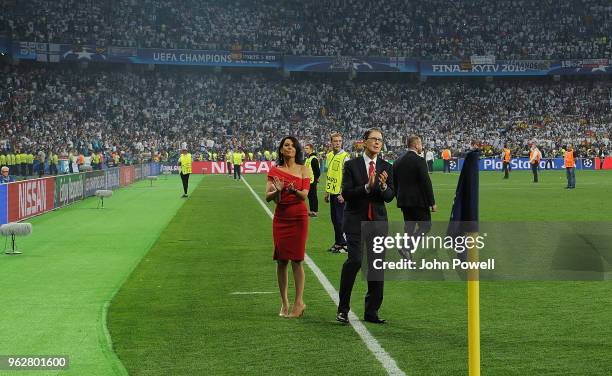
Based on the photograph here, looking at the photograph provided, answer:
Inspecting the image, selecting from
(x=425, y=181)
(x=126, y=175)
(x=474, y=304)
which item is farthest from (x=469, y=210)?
(x=126, y=175)

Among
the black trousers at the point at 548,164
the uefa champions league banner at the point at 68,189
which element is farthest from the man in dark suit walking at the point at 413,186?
the black trousers at the point at 548,164

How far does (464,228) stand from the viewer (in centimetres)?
490

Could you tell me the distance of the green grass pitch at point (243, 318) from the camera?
24.4 ft

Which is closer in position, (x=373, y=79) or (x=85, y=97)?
(x=85, y=97)

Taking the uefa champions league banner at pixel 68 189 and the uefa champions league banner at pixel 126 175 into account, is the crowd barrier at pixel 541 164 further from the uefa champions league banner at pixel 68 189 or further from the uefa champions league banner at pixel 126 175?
the uefa champions league banner at pixel 68 189

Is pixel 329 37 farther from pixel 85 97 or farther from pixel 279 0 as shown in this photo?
pixel 85 97

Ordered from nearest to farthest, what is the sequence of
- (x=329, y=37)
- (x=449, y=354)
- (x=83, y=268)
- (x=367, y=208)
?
(x=449, y=354)
(x=367, y=208)
(x=83, y=268)
(x=329, y=37)

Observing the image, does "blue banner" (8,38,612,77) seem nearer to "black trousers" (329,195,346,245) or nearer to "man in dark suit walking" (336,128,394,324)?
"black trousers" (329,195,346,245)

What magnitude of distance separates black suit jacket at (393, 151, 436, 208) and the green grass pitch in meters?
1.55

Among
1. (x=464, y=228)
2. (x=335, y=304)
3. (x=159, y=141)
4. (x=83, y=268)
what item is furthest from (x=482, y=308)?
(x=159, y=141)

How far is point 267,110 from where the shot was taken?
7250 centimetres

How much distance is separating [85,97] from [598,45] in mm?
44018

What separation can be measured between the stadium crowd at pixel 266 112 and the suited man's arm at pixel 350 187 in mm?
52837

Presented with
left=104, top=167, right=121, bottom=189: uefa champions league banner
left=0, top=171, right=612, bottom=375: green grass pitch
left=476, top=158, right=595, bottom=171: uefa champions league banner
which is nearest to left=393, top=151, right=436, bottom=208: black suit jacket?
left=0, top=171, right=612, bottom=375: green grass pitch
